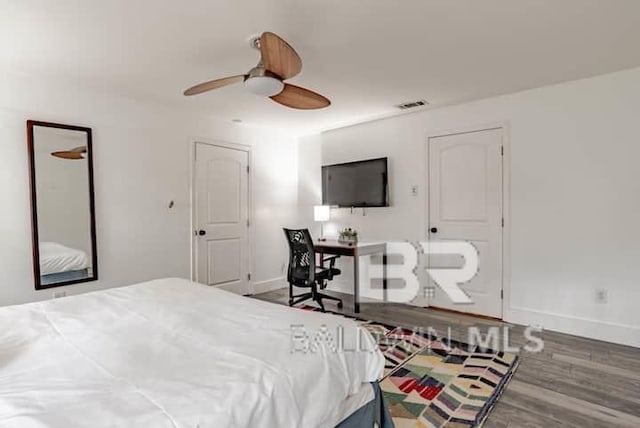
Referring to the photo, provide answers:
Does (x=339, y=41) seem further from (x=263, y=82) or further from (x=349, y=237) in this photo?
(x=349, y=237)

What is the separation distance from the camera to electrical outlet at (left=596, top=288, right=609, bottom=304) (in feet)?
10.1

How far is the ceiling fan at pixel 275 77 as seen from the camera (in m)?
1.96

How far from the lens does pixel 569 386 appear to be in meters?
2.29

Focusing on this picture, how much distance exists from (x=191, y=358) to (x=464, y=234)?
11.0 ft

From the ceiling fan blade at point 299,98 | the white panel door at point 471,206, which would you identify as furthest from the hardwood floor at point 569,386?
the ceiling fan blade at point 299,98

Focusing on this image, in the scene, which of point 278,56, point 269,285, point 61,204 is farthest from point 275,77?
point 269,285

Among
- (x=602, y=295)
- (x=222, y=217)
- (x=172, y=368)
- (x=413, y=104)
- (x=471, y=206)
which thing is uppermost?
(x=413, y=104)

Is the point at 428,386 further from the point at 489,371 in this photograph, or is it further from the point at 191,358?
the point at 191,358

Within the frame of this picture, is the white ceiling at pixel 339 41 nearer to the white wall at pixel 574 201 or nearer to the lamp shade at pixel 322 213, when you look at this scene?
the white wall at pixel 574 201

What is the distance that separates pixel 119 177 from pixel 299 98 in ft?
7.20

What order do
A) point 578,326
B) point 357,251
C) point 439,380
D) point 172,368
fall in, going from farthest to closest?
point 357,251
point 578,326
point 439,380
point 172,368

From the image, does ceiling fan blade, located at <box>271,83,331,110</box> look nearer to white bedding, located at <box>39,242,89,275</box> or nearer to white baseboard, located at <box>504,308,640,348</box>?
white bedding, located at <box>39,242,89,275</box>

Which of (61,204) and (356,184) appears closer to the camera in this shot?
(61,204)

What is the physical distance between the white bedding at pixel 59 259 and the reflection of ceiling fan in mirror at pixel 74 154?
801mm
